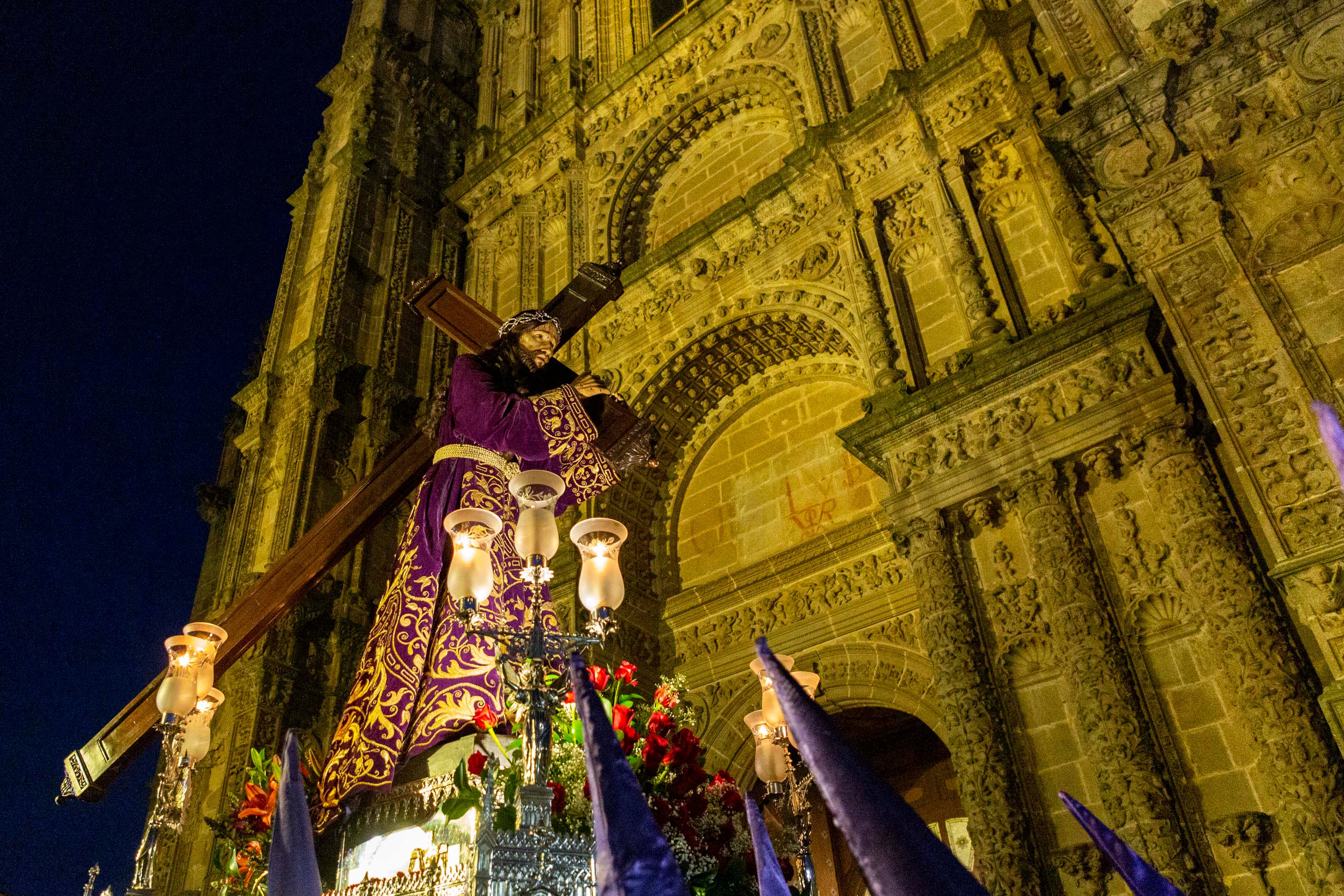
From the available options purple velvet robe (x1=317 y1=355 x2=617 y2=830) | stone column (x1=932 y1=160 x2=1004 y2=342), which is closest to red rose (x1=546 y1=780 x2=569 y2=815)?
purple velvet robe (x1=317 y1=355 x2=617 y2=830)

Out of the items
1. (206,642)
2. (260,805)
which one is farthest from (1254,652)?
(206,642)

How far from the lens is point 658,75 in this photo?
13781 mm

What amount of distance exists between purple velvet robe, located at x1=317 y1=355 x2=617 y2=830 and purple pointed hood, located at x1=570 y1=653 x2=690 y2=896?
2.30 m

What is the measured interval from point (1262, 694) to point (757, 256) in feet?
23.1

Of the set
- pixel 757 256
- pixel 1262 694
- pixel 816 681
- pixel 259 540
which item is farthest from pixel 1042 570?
pixel 259 540

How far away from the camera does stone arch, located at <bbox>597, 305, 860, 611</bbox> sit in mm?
10695

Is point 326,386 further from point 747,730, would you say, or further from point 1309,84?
point 1309,84

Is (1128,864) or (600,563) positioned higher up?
(600,563)

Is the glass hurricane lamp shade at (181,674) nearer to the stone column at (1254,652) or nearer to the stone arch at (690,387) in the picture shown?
the stone column at (1254,652)

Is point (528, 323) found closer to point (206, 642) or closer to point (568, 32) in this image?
point (206, 642)

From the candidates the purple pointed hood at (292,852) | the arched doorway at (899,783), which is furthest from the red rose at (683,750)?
the arched doorway at (899,783)

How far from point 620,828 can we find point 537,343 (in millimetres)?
3867

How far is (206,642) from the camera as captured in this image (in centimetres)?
479

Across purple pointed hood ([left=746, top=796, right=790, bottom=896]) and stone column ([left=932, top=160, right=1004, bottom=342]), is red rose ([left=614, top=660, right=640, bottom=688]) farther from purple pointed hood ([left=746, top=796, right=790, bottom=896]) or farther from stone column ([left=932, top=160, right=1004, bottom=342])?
stone column ([left=932, top=160, right=1004, bottom=342])
